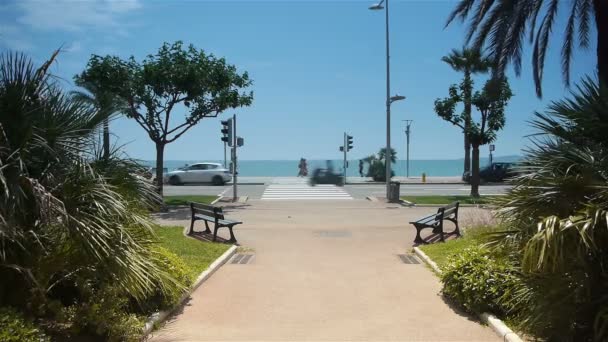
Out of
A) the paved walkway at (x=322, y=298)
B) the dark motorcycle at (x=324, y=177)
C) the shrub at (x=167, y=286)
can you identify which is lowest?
the paved walkway at (x=322, y=298)

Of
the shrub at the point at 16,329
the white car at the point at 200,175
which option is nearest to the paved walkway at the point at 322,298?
the shrub at the point at 16,329

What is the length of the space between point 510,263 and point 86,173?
13.2 feet

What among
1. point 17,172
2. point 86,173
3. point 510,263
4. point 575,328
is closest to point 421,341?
point 510,263

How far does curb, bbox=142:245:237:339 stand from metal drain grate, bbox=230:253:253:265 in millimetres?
117

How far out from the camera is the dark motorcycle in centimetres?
3381

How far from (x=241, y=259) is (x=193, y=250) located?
0.93 metres

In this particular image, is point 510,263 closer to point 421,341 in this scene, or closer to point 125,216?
point 421,341

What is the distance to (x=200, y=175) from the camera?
3791cm

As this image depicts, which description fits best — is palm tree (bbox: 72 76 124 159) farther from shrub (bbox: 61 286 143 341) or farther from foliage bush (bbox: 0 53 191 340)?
shrub (bbox: 61 286 143 341)

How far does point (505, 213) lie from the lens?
5.25 m

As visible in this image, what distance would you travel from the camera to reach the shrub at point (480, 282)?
616cm

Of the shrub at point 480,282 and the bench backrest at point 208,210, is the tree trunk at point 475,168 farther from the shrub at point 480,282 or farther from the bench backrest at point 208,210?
the shrub at point 480,282

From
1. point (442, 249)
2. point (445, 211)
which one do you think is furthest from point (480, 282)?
point (445, 211)

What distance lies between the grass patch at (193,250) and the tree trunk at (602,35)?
848 cm
